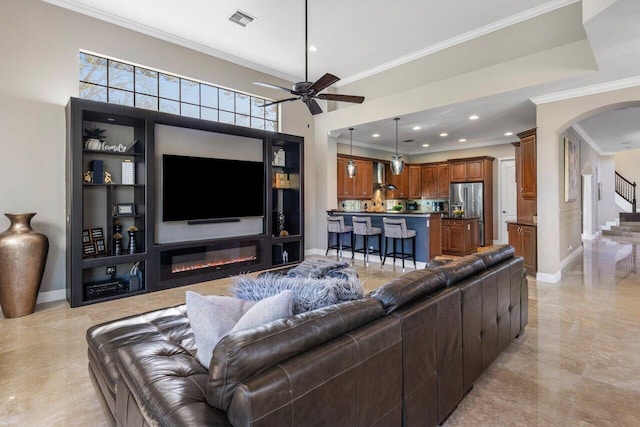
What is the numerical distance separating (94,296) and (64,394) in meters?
2.27

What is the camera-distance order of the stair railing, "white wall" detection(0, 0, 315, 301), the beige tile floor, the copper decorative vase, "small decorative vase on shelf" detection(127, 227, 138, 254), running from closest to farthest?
the beige tile floor, the copper decorative vase, "white wall" detection(0, 0, 315, 301), "small decorative vase on shelf" detection(127, 227, 138, 254), the stair railing

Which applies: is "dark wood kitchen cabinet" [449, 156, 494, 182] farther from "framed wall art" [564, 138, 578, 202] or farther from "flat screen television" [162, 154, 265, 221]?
"flat screen television" [162, 154, 265, 221]

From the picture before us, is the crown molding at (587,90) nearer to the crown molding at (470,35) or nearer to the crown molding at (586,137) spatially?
the crown molding at (470,35)

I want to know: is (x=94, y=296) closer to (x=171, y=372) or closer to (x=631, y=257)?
(x=171, y=372)

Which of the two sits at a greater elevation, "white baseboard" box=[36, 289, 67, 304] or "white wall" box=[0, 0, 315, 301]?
"white wall" box=[0, 0, 315, 301]

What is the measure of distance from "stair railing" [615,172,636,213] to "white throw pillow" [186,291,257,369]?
15.6m

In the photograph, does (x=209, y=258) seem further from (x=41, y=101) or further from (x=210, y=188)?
(x=41, y=101)

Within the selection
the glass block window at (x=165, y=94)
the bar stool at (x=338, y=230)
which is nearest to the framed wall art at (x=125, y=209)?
the glass block window at (x=165, y=94)

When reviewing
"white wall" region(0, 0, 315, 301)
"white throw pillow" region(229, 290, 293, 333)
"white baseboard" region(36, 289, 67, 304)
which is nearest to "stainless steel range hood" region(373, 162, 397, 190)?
"white wall" region(0, 0, 315, 301)

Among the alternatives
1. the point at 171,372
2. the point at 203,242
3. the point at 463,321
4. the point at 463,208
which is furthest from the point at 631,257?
the point at 171,372

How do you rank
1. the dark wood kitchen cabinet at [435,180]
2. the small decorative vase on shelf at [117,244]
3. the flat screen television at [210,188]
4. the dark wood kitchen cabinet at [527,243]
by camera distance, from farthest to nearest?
1. the dark wood kitchen cabinet at [435,180]
2. the dark wood kitchen cabinet at [527,243]
3. the flat screen television at [210,188]
4. the small decorative vase on shelf at [117,244]

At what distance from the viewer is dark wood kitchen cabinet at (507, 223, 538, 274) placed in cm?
510

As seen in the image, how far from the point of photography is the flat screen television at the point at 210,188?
16.0ft

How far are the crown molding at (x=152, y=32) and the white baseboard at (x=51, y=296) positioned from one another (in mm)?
3648
